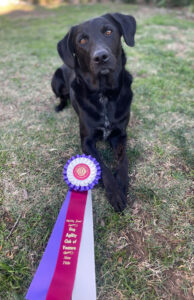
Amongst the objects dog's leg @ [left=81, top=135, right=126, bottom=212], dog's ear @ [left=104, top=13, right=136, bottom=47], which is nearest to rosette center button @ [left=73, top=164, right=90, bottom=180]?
dog's leg @ [left=81, top=135, right=126, bottom=212]

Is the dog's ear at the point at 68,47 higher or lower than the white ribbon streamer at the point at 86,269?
higher

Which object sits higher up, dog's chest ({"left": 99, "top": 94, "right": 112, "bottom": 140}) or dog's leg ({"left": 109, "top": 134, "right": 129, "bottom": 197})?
dog's chest ({"left": 99, "top": 94, "right": 112, "bottom": 140})

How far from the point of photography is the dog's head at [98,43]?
6.15ft

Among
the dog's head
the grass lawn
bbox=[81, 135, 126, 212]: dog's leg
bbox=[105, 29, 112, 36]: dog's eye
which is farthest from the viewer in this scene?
bbox=[105, 29, 112, 36]: dog's eye

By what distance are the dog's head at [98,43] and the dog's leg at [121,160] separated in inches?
24.8

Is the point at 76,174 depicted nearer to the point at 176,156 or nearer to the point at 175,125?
the point at 176,156

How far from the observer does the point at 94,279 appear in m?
1.33

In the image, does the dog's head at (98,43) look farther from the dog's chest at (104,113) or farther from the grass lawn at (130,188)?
the grass lawn at (130,188)

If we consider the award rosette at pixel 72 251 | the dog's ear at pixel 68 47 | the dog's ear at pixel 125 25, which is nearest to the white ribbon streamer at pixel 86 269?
the award rosette at pixel 72 251

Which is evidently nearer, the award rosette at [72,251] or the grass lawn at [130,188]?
the award rosette at [72,251]

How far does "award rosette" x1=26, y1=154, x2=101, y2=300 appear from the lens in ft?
4.22

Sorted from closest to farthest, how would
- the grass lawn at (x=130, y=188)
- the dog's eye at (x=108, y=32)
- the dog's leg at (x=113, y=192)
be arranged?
the grass lawn at (x=130, y=188)
the dog's leg at (x=113, y=192)
the dog's eye at (x=108, y=32)

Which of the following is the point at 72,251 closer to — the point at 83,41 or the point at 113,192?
the point at 113,192

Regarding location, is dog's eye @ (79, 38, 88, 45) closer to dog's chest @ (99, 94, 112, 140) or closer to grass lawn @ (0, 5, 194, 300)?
dog's chest @ (99, 94, 112, 140)
